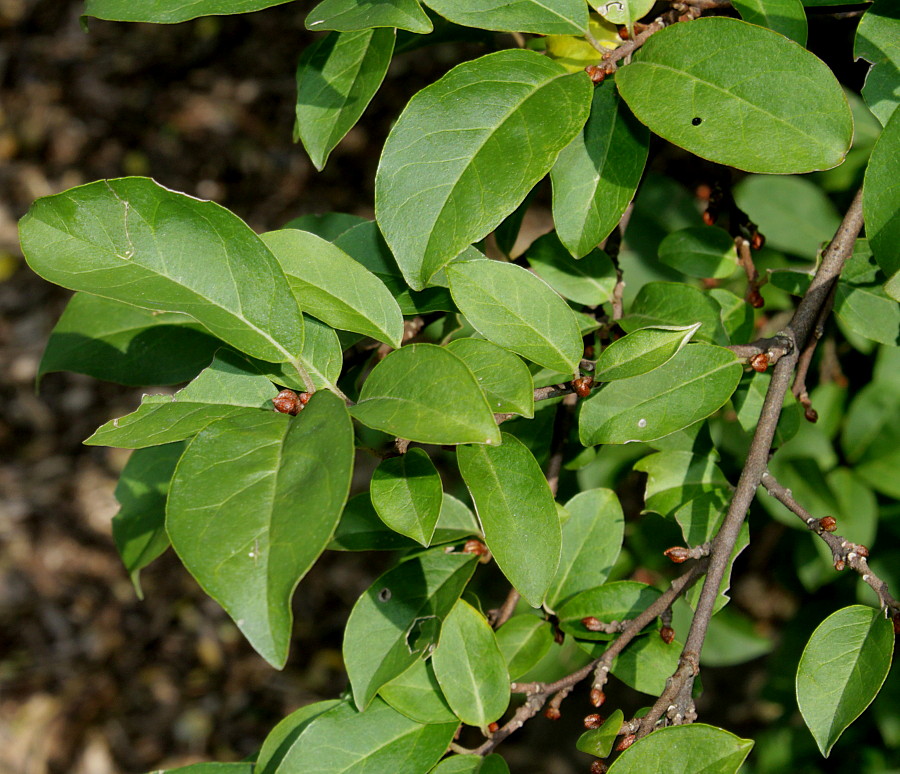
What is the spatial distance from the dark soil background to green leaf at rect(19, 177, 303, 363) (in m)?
2.24

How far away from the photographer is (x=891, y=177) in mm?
819

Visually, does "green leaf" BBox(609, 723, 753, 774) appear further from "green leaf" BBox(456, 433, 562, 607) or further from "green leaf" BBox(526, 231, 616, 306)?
"green leaf" BBox(526, 231, 616, 306)

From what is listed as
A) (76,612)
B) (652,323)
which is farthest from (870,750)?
(76,612)

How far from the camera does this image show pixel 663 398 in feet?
2.94

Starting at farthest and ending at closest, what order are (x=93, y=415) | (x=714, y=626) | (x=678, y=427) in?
(x=93, y=415) → (x=714, y=626) → (x=678, y=427)

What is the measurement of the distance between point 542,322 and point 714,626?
4.02 ft

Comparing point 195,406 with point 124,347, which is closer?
point 195,406

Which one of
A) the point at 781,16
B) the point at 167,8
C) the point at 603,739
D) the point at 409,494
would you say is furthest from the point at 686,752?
the point at 167,8

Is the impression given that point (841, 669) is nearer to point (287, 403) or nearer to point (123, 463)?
point (287, 403)

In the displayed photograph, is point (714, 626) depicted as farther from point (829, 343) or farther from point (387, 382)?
point (387, 382)

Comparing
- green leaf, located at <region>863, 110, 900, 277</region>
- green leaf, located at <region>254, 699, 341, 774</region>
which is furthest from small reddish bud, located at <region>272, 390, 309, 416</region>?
green leaf, located at <region>863, 110, 900, 277</region>

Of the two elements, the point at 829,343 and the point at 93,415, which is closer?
the point at 829,343

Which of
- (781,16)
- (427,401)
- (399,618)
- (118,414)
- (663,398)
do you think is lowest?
(118,414)

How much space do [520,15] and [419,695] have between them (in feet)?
2.55
